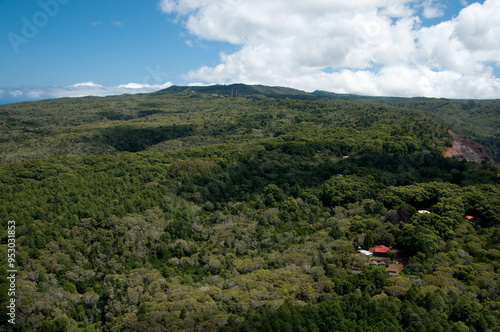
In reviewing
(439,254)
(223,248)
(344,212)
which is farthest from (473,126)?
(223,248)

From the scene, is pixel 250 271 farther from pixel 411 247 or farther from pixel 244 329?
pixel 411 247

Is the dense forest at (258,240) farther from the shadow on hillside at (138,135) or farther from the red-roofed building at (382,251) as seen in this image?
the shadow on hillside at (138,135)

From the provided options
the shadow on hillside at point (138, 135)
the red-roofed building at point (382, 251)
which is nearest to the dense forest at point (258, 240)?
the red-roofed building at point (382, 251)

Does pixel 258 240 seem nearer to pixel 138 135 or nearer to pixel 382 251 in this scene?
pixel 382 251

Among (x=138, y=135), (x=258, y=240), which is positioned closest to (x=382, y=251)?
(x=258, y=240)

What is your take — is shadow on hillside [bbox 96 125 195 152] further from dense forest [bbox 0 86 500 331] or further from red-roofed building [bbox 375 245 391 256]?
red-roofed building [bbox 375 245 391 256]

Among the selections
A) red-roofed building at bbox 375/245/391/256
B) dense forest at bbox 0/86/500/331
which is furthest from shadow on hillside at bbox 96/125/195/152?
red-roofed building at bbox 375/245/391/256
